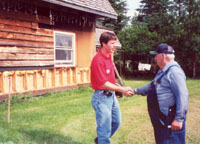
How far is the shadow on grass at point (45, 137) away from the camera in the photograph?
4.21 m

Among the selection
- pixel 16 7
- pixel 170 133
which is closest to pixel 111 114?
pixel 170 133

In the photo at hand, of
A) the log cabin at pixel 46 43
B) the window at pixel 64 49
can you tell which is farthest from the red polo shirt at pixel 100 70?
the window at pixel 64 49

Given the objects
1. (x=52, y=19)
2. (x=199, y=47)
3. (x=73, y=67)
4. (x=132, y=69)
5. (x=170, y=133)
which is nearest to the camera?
(x=170, y=133)

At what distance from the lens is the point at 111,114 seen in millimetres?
3775

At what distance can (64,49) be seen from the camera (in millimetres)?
10031

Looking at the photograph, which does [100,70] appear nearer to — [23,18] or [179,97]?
[179,97]

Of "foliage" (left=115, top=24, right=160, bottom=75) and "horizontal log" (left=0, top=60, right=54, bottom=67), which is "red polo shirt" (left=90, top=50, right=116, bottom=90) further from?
"foliage" (left=115, top=24, right=160, bottom=75)

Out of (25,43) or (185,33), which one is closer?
(25,43)

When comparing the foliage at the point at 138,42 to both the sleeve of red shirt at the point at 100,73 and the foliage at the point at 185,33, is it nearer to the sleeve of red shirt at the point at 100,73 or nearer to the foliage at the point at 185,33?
the foliage at the point at 185,33

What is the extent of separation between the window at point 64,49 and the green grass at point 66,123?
2.55 m

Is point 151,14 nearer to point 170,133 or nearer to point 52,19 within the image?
point 52,19

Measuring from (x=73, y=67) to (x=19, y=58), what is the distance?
111 inches

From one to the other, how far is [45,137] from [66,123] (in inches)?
41.0

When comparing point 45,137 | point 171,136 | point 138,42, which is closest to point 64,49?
point 45,137
